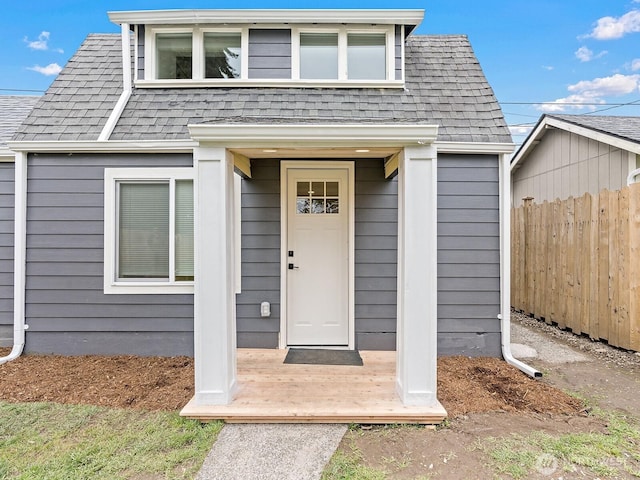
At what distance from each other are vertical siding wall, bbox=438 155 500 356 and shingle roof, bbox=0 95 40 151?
545cm

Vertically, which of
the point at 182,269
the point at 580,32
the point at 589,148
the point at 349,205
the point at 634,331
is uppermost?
the point at 580,32

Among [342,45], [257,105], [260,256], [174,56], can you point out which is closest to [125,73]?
[174,56]

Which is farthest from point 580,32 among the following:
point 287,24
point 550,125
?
point 287,24

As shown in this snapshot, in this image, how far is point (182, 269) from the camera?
4.18 m

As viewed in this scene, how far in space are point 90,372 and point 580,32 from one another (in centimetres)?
1966

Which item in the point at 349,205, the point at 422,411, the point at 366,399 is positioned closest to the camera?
the point at 422,411

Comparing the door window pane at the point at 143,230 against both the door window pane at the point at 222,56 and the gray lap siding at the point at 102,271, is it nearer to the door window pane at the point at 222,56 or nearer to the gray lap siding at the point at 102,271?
the gray lap siding at the point at 102,271

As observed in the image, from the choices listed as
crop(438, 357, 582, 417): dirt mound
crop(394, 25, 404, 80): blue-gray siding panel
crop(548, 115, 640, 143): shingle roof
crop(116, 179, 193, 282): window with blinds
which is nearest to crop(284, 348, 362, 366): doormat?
crop(438, 357, 582, 417): dirt mound

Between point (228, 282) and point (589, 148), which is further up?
point (589, 148)

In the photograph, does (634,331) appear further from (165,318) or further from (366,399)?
(165,318)

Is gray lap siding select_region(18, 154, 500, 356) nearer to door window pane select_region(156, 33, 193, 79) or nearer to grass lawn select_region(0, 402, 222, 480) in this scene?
grass lawn select_region(0, 402, 222, 480)

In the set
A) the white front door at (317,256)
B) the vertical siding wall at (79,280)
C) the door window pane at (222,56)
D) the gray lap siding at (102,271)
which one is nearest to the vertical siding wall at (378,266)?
the white front door at (317,256)

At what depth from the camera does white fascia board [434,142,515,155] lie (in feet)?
13.3

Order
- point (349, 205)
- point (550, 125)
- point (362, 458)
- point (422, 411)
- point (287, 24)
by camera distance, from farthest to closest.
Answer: point (550, 125)
point (287, 24)
point (349, 205)
point (422, 411)
point (362, 458)
